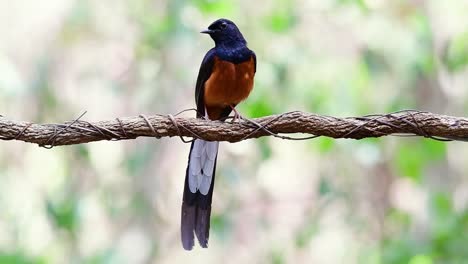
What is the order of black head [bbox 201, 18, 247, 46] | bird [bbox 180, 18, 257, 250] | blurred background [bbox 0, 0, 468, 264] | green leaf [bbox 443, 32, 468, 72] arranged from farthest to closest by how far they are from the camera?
blurred background [bbox 0, 0, 468, 264] → green leaf [bbox 443, 32, 468, 72] → black head [bbox 201, 18, 247, 46] → bird [bbox 180, 18, 257, 250]

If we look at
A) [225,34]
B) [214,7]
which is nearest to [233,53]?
[225,34]

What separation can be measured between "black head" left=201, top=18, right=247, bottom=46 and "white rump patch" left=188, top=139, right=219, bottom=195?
1.67 feet

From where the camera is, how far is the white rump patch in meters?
3.70

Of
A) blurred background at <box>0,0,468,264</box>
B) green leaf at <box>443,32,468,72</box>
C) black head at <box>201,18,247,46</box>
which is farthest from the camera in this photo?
blurred background at <box>0,0,468,264</box>

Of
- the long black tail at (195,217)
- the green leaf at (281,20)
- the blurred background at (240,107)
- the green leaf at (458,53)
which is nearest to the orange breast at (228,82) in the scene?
the long black tail at (195,217)

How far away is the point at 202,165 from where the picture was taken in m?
3.75

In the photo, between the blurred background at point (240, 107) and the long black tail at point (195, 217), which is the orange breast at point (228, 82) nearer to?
the long black tail at point (195, 217)

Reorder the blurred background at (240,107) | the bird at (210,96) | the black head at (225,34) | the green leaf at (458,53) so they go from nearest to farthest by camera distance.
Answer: the bird at (210,96) → the black head at (225,34) → the green leaf at (458,53) → the blurred background at (240,107)

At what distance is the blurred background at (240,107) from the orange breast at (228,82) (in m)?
1.09

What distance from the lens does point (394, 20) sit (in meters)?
5.47

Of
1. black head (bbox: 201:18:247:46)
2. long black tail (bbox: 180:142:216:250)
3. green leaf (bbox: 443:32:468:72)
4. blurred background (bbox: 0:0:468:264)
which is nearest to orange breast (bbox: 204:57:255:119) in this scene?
black head (bbox: 201:18:247:46)

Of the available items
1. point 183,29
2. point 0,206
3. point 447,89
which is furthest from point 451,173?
point 0,206

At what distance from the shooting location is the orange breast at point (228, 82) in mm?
3695

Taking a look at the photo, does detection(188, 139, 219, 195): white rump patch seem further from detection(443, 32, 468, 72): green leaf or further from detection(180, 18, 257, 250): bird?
detection(443, 32, 468, 72): green leaf
